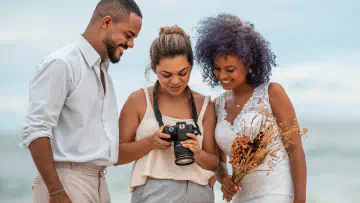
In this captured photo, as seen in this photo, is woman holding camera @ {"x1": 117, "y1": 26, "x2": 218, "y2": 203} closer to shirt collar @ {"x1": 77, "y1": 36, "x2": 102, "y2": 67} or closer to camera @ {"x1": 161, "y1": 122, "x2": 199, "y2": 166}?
camera @ {"x1": 161, "y1": 122, "x2": 199, "y2": 166}

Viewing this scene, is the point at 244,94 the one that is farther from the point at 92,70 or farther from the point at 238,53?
the point at 92,70

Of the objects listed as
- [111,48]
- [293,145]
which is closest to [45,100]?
[111,48]

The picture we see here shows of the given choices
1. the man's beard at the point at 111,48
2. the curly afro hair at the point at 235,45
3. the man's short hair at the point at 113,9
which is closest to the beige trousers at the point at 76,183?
the man's beard at the point at 111,48

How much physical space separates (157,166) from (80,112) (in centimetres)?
72

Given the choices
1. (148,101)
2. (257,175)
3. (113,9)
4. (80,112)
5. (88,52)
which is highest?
(113,9)

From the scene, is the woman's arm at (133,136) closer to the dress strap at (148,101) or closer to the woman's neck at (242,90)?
the dress strap at (148,101)

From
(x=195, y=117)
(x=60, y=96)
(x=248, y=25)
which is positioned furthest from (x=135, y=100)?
(x=248, y=25)

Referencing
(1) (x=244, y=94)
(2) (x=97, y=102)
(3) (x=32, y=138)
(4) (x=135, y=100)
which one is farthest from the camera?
(1) (x=244, y=94)

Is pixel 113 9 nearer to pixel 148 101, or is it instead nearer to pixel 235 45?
pixel 148 101

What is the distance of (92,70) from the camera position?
2840 mm

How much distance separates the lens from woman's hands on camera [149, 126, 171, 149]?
→ 3.00 m

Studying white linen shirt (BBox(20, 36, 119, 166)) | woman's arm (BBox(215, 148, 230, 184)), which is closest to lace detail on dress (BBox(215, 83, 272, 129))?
woman's arm (BBox(215, 148, 230, 184))

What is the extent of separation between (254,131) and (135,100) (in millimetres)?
841

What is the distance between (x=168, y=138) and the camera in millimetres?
3012
